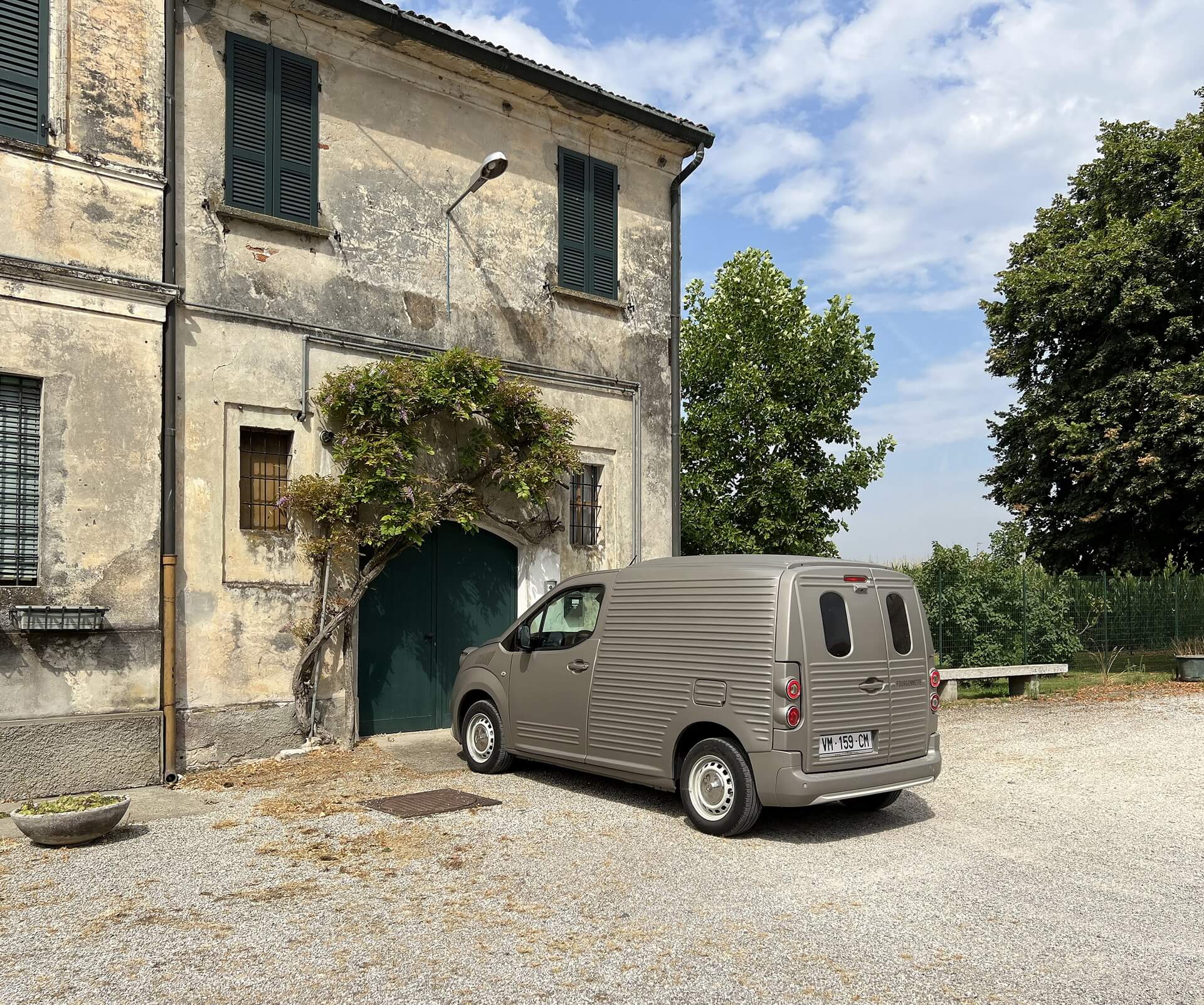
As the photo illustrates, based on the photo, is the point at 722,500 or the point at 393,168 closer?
the point at 393,168

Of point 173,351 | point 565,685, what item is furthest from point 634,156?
point 565,685

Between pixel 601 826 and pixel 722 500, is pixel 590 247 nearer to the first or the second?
pixel 601 826

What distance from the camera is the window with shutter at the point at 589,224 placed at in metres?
13.6

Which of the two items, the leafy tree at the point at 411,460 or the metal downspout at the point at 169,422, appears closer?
the metal downspout at the point at 169,422

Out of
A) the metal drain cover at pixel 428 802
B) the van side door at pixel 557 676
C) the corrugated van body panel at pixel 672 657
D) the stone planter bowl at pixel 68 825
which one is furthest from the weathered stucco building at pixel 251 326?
the corrugated van body panel at pixel 672 657

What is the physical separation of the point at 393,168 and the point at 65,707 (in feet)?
21.6

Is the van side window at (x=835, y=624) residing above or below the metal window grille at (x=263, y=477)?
below

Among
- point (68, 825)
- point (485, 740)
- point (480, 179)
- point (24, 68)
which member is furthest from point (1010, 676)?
point (24, 68)

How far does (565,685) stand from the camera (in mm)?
9055

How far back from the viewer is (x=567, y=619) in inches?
369

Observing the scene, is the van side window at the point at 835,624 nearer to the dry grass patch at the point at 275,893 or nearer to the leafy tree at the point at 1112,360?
the dry grass patch at the point at 275,893

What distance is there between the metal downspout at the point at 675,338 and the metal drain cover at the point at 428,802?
6.28 metres

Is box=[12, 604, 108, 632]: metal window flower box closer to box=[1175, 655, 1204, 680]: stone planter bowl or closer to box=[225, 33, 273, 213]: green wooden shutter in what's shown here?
box=[225, 33, 273, 213]: green wooden shutter

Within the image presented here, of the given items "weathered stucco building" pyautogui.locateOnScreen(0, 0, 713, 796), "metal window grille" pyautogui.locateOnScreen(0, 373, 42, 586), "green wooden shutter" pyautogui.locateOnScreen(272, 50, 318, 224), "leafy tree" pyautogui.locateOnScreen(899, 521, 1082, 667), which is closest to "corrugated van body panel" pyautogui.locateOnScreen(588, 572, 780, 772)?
"weathered stucco building" pyautogui.locateOnScreen(0, 0, 713, 796)
